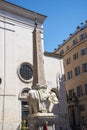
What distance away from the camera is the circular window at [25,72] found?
21891 mm

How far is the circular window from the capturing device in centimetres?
2189

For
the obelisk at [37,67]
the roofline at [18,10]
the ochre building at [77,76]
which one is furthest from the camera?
the ochre building at [77,76]

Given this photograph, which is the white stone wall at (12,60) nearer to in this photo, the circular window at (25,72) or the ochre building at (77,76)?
the circular window at (25,72)

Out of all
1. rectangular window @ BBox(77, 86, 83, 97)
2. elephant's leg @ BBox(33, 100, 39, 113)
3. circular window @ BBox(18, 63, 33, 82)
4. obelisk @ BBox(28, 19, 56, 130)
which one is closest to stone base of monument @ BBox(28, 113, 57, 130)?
obelisk @ BBox(28, 19, 56, 130)

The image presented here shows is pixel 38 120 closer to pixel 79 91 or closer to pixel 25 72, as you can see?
pixel 25 72

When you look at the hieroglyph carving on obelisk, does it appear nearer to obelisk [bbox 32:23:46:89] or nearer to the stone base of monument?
obelisk [bbox 32:23:46:89]

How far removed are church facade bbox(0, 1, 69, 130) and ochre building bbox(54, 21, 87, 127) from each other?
587cm

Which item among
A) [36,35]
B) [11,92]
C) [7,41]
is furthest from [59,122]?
[36,35]

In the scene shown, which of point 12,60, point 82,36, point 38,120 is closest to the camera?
point 38,120

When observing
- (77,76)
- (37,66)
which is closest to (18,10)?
(37,66)

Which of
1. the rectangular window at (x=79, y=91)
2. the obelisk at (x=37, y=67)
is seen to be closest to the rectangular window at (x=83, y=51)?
the rectangular window at (x=79, y=91)

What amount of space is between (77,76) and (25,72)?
11.2 meters

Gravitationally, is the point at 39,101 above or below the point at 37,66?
below

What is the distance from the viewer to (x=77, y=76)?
31516 mm
